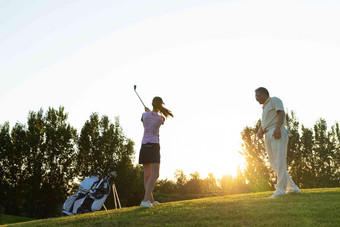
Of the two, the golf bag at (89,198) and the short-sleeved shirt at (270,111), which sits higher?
the short-sleeved shirt at (270,111)

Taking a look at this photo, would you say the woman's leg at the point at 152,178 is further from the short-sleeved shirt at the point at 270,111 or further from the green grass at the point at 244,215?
the short-sleeved shirt at the point at 270,111

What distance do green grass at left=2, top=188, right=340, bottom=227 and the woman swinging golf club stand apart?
647 millimetres

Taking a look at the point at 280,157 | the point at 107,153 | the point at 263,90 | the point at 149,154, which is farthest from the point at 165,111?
the point at 107,153

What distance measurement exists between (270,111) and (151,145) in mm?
2923

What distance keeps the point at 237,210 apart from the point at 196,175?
63241 millimetres

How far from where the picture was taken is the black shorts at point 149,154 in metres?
→ 7.64

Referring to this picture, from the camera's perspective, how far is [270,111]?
7.69 m

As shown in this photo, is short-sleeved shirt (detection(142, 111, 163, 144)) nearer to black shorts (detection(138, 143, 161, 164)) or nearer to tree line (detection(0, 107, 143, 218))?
black shorts (detection(138, 143, 161, 164))

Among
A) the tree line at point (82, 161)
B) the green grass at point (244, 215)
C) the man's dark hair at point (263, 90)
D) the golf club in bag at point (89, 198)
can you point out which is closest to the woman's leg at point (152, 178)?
the green grass at point (244, 215)

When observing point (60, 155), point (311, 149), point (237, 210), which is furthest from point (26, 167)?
point (237, 210)

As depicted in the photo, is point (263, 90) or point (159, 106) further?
point (159, 106)

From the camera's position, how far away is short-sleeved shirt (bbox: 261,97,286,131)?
754cm

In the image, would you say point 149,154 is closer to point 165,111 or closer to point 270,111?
point 165,111

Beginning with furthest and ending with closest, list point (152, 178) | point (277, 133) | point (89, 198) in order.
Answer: point (89, 198) → point (152, 178) → point (277, 133)
